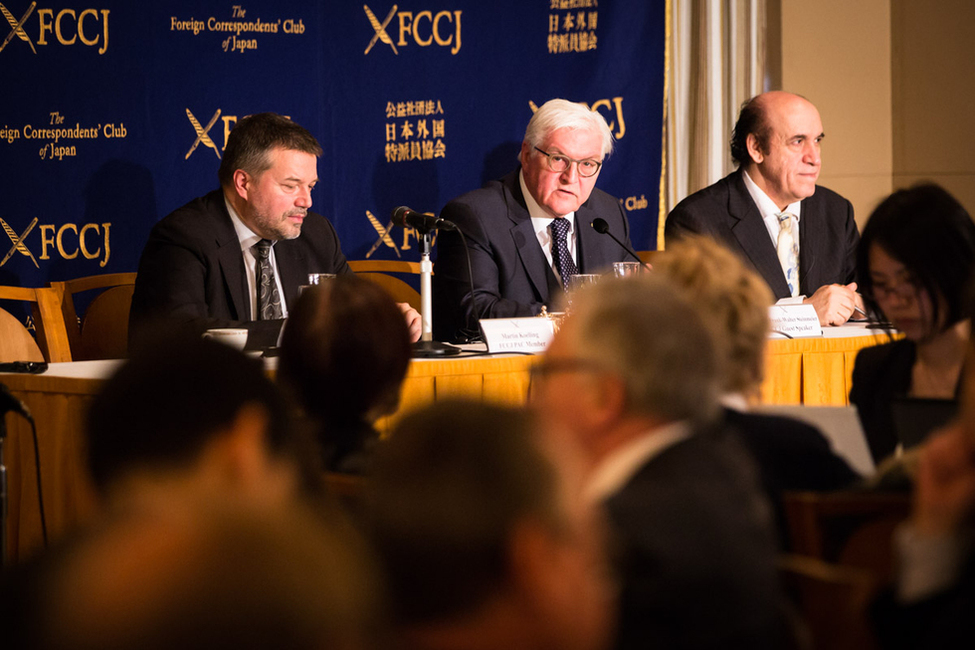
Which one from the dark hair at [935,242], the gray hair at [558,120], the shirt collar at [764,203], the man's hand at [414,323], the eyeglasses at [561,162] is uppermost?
the gray hair at [558,120]

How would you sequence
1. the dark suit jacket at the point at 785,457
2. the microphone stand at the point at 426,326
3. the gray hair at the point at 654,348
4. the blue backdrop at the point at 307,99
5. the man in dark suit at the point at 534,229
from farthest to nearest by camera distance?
the blue backdrop at the point at 307,99 < the man in dark suit at the point at 534,229 < the microphone stand at the point at 426,326 < the dark suit jacket at the point at 785,457 < the gray hair at the point at 654,348

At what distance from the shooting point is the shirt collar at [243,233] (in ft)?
10.8

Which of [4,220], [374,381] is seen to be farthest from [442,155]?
[374,381]

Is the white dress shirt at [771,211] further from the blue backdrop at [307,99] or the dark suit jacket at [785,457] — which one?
the dark suit jacket at [785,457]

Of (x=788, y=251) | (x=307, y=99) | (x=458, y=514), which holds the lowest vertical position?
(x=458, y=514)

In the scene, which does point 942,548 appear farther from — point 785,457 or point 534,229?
point 534,229

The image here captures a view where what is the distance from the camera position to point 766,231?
3.65 metres

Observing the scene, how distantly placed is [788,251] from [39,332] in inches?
107

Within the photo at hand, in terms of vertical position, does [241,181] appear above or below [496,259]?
above

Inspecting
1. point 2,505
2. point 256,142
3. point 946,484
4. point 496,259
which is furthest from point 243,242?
point 946,484

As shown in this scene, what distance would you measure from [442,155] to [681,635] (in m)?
3.76

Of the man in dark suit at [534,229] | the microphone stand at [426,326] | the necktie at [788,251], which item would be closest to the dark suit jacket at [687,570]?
the microphone stand at [426,326]

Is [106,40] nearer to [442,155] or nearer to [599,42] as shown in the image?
[442,155]

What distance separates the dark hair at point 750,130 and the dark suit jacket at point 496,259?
0.67 m
